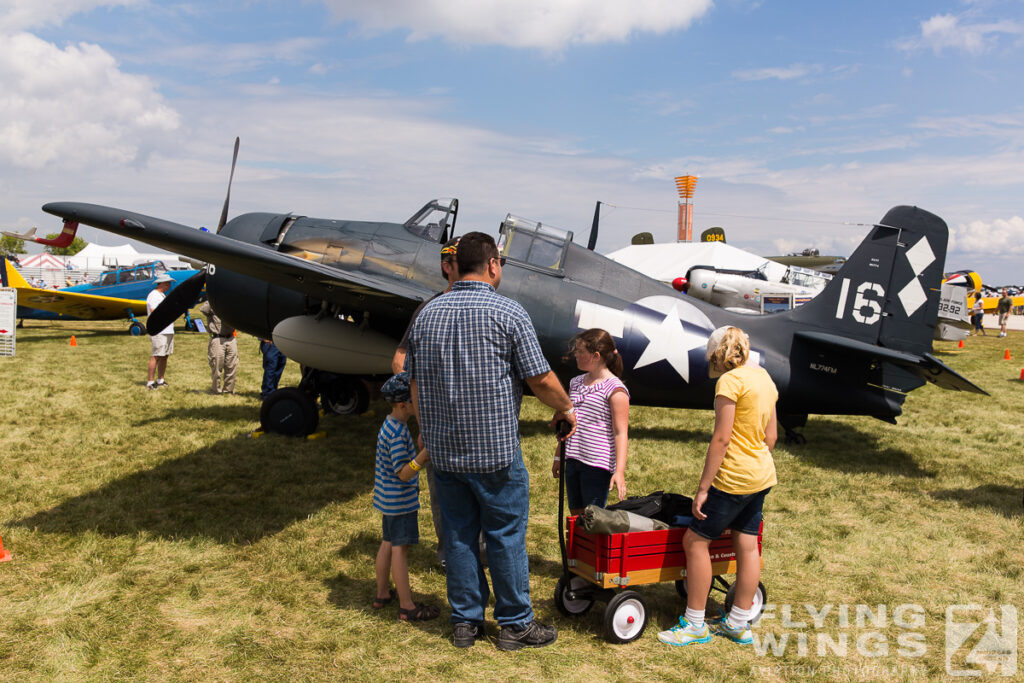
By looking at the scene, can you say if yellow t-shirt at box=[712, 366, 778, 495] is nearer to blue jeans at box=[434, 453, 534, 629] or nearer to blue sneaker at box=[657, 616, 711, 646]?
blue sneaker at box=[657, 616, 711, 646]

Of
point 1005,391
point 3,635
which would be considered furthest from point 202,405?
point 1005,391

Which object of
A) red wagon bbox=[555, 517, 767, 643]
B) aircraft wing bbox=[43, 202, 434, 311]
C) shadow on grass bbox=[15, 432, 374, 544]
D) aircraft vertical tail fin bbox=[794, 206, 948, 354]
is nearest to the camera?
red wagon bbox=[555, 517, 767, 643]

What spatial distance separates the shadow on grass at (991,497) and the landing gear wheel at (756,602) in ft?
9.86

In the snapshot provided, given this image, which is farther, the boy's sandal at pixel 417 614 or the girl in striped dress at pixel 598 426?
the girl in striped dress at pixel 598 426

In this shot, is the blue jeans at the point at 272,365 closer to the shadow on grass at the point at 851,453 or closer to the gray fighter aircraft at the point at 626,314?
the gray fighter aircraft at the point at 626,314

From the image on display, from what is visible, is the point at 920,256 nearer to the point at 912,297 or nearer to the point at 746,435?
the point at 912,297

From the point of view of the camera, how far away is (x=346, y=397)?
8461mm

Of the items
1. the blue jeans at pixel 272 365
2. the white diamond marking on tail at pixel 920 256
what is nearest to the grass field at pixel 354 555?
the blue jeans at pixel 272 365

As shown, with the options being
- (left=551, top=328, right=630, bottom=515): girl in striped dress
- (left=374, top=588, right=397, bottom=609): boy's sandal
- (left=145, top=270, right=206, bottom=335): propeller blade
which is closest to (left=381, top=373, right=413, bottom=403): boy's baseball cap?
(left=551, top=328, right=630, bottom=515): girl in striped dress

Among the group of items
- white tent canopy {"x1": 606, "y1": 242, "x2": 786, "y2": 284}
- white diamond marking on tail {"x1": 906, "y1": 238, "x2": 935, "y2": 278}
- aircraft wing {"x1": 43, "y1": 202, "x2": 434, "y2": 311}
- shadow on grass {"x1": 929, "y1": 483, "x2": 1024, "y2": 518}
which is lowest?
shadow on grass {"x1": 929, "y1": 483, "x2": 1024, "y2": 518}

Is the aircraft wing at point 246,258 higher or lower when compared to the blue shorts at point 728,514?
higher

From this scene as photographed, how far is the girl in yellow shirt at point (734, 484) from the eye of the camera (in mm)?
3072

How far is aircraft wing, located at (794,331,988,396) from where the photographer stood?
616cm

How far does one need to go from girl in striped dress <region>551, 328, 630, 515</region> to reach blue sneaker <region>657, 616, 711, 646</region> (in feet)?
2.36
